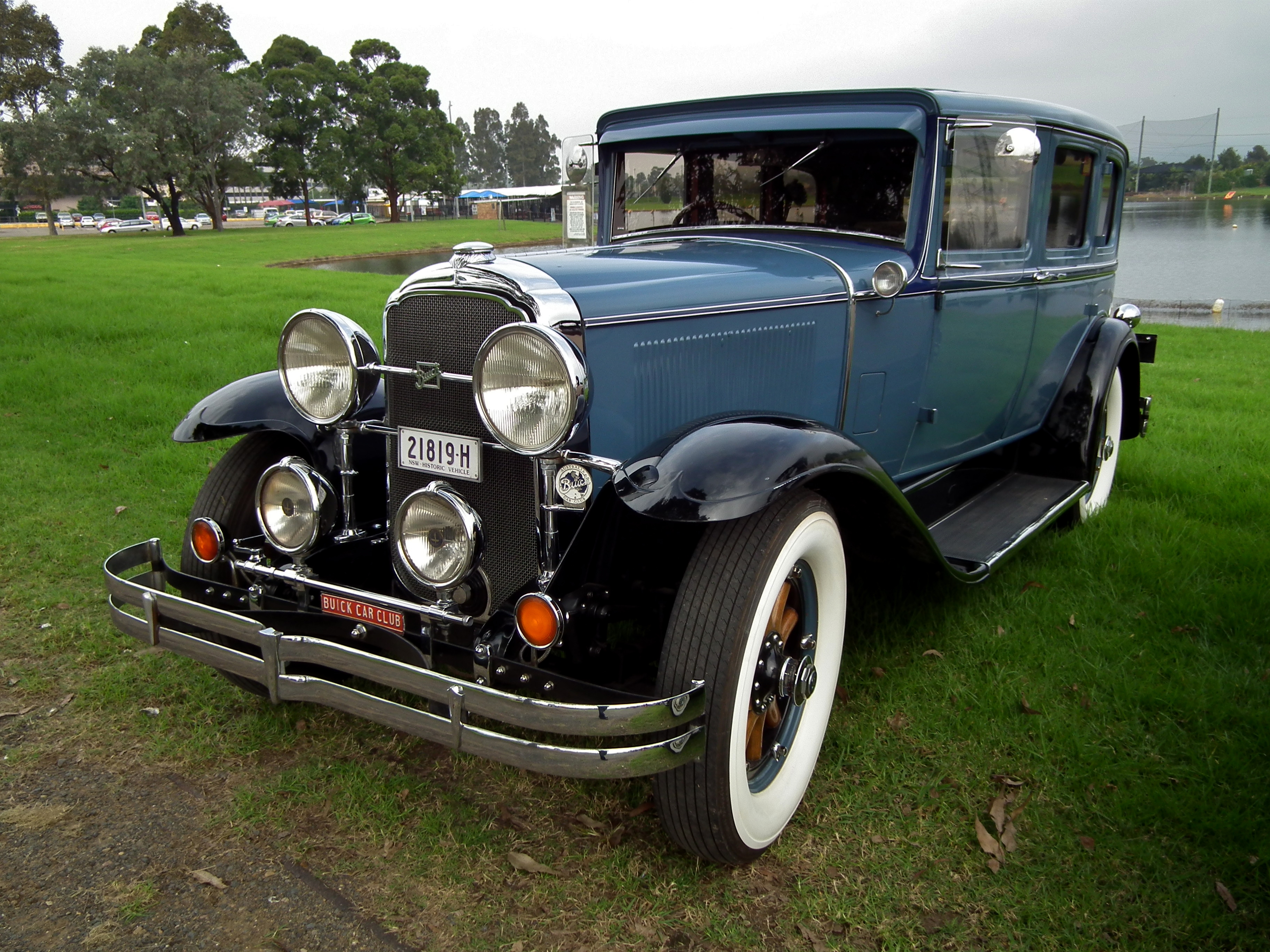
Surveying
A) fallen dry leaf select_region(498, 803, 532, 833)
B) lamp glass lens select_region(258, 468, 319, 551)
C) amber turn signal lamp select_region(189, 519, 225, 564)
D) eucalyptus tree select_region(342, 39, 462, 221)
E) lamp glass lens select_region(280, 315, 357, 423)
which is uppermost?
eucalyptus tree select_region(342, 39, 462, 221)

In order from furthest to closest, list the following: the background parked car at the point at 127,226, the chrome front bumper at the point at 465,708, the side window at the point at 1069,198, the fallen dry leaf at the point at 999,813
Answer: the background parked car at the point at 127,226 → the side window at the point at 1069,198 → the fallen dry leaf at the point at 999,813 → the chrome front bumper at the point at 465,708

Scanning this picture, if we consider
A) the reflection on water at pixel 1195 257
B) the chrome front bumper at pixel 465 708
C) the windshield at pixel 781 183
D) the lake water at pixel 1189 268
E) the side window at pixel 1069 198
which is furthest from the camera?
the reflection on water at pixel 1195 257

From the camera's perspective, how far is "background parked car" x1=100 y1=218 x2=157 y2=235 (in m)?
44.5

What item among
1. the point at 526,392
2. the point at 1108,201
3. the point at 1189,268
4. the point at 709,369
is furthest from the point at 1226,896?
the point at 1189,268

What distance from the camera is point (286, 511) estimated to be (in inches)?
102

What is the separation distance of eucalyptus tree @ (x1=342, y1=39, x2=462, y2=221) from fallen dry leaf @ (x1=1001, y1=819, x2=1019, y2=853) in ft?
165

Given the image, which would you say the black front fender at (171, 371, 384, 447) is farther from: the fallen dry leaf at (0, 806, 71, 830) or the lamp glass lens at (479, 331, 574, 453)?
the fallen dry leaf at (0, 806, 71, 830)

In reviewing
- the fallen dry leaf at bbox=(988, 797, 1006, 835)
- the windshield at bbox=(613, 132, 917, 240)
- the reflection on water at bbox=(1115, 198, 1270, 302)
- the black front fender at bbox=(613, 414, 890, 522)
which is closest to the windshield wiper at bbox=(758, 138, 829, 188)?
the windshield at bbox=(613, 132, 917, 240)

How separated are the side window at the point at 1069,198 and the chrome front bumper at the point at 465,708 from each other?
9.88 feet

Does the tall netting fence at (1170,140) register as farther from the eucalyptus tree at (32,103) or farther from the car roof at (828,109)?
the eucalyptus tree at (32,103)

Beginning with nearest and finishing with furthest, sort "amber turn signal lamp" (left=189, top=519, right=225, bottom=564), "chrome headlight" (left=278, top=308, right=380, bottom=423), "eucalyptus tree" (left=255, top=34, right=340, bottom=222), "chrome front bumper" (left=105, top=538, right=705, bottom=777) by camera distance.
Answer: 1. "chrome front bumper" (left=105, top=538, right=705, bottom=777)
2. "chrome headlight" (left=278, top=308, right=380, bottom=423)
3. "amber turn signal lamp" (left=189, top=519, right=225, bottom=564)
4. "eucalyptus tree" (left=255, top=34, right=340, bottom=222)

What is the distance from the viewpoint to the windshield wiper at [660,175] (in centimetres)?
361

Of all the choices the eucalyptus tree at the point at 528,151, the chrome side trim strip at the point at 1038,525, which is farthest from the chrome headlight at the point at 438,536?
the eucalyptus tree at the point at 528,151

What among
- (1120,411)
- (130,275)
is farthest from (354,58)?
(1120,411)
